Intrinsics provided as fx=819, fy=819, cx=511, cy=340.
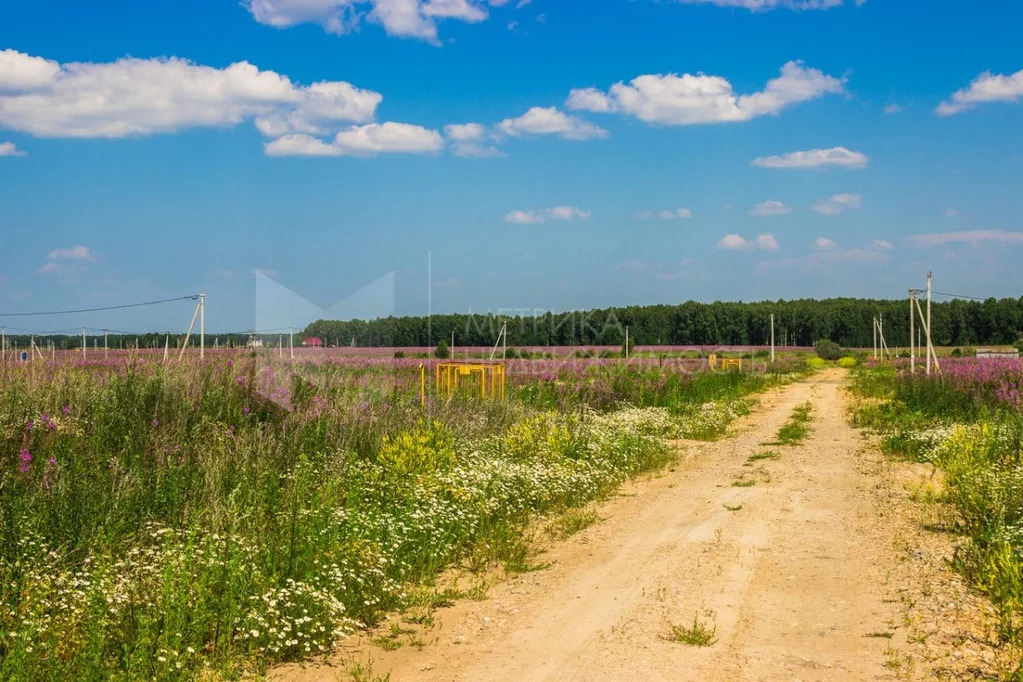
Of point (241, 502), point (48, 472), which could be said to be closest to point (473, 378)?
point (241, 502)

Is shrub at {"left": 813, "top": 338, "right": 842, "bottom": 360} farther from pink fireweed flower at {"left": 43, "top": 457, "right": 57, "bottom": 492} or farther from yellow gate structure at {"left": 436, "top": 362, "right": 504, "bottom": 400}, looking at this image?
pink fireweed flower at {"left": 43, "top": 457, "right": 57, "bottom": 492}

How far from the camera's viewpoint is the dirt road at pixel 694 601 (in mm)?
5027

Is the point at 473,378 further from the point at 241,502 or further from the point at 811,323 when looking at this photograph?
the point at 811,323

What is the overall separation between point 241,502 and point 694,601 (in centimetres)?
381

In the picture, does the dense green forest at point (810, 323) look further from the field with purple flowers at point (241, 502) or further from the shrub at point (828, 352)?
the field with purple flowers at point (241, 502)

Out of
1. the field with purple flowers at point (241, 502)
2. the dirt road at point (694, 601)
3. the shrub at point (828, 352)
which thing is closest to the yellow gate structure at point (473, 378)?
the field with purple flowers at point (241, 502)

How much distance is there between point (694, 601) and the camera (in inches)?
245

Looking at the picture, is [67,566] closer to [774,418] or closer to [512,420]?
[512,420]

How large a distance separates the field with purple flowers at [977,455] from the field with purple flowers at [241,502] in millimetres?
3777

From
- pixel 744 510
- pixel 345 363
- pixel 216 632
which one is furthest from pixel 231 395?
pixel 744 510

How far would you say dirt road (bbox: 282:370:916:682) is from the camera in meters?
5.03

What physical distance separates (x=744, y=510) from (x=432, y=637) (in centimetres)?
506

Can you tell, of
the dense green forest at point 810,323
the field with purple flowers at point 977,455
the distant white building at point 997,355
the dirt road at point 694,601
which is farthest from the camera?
the dense green forest at point 810,323

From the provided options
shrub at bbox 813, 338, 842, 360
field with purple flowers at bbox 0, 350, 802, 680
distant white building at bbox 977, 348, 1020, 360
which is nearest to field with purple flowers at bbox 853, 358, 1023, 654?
field with purple flowers at bbox 0, 350, 802, 680
